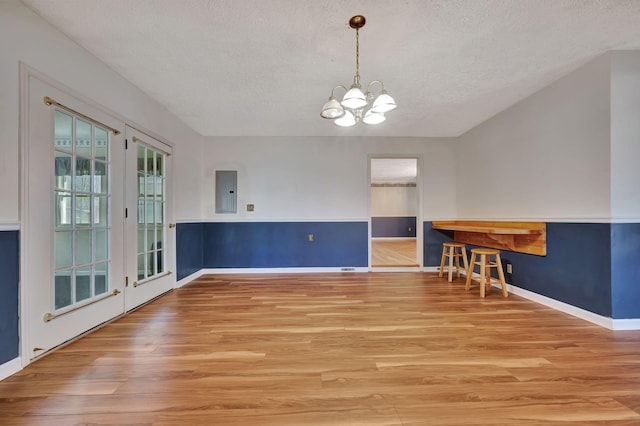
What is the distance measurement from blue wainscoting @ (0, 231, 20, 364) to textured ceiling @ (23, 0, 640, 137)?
1.55m

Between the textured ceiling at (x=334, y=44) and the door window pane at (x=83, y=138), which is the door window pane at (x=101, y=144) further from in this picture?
the textured ceiling at (x=334, y=44)

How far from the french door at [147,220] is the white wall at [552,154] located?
4449 mm

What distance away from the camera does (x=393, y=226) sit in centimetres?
1115

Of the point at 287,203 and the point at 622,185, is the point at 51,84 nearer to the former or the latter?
the point at 287,203

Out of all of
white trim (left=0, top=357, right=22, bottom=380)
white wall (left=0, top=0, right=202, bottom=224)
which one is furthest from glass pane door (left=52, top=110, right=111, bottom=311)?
white trim (left=0, top=357, right=22, bottom=380)

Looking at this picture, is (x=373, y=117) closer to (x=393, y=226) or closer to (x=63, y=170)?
(x=63, y=170)

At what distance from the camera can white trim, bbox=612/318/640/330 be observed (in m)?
2.27

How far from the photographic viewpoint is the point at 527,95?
3102 millimetres

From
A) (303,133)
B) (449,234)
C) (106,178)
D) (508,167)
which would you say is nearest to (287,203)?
(303,133)

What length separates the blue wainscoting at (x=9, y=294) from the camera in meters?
1.60

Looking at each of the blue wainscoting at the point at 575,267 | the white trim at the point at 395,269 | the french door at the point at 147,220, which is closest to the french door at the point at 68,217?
the french door at the point at 147,220

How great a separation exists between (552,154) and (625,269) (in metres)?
1.25

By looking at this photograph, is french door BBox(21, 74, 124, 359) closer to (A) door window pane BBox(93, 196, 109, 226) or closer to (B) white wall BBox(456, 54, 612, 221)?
(A) door window pane BBox(93, 196, 109, 226)

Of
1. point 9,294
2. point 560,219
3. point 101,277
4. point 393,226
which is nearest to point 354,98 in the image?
point 560,219
